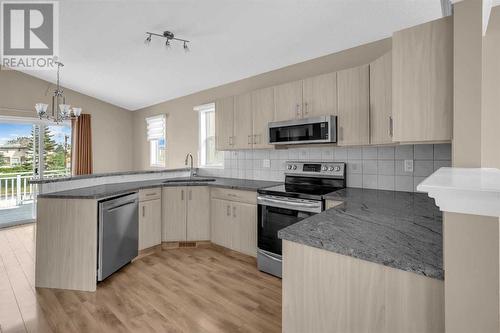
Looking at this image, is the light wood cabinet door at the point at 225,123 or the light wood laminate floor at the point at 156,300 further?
the light wood cabinet door at the point at 225,123

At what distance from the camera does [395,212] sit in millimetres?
1615

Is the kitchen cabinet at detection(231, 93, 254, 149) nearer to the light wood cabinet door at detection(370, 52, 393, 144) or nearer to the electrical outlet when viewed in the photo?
the light wood cabinet door at detection(370, 52, 393, 144)

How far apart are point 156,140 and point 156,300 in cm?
398

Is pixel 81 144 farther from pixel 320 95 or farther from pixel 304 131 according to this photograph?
pixel 320 95

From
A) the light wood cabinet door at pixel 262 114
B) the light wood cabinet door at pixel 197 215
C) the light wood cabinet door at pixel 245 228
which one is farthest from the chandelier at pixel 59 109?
the light wood cabinet door at pixel 245 228

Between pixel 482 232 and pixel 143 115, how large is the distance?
6.17 metres

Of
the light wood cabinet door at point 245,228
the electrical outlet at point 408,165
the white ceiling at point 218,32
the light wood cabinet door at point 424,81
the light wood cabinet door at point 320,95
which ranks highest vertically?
the white ceiling at point 218,32

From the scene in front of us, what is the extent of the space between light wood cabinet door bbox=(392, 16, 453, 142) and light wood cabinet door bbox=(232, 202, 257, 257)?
1982 millimetres

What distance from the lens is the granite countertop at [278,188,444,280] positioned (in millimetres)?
912

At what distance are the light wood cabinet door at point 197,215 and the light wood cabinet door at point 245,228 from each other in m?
0.50

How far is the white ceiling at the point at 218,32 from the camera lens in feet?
7.58

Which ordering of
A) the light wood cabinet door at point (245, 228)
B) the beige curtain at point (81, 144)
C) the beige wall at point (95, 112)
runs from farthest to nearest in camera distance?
the beige curtain at point (81, 144) → the beige wall at point (95, 112) → the light wood cabinet door at point (245, 228)

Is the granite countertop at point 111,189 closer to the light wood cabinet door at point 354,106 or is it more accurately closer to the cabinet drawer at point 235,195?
the cabinet drawer at point 235,195

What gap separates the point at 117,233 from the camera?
2.73m
